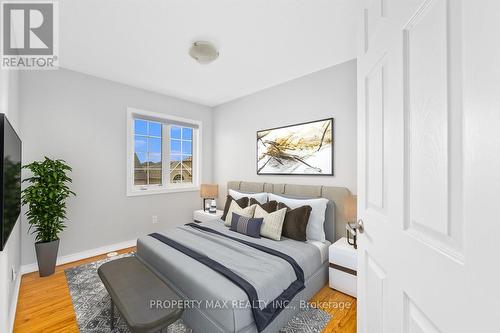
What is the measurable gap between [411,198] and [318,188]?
225cm

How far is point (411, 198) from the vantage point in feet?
2.37

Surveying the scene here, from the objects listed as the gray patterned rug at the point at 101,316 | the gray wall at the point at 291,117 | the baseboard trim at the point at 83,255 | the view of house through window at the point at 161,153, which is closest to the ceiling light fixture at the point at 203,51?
the gray wall at the point at 291,117

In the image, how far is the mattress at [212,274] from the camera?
4.69 feet

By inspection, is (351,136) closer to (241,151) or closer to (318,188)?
(318,188)

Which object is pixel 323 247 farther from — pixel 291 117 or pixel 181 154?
pixel 181 154

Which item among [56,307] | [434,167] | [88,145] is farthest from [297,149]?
[56,307]

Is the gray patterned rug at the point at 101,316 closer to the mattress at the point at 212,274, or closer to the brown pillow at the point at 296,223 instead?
the mattress at the point at 212,274

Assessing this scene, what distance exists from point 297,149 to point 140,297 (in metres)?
2.59

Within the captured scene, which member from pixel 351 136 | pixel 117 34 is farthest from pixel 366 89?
pixel 117 34

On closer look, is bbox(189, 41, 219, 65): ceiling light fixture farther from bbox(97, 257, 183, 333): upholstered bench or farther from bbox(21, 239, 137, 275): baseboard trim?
bbox(21, 239, 137, 275): baseboard trim

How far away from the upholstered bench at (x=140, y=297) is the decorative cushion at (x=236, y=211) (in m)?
1.30

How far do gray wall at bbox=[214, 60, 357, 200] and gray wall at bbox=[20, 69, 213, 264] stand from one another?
1.38 meters

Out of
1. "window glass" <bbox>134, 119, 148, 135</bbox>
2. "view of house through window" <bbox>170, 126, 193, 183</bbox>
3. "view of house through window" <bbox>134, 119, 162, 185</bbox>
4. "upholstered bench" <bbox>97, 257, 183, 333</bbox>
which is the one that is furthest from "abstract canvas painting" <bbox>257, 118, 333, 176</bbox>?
"upholstered bench" <bbox>97, 257, 183, 333</bbox>

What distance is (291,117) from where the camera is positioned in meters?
3.35
